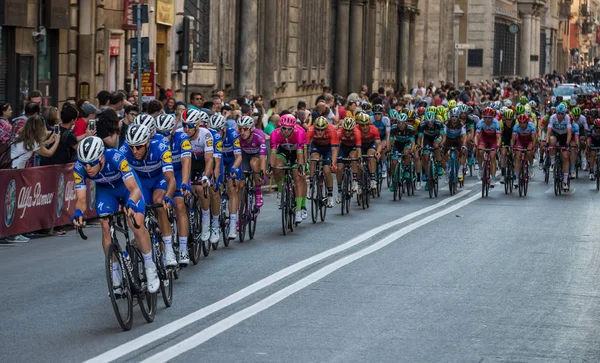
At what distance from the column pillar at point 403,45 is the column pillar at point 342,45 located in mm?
13764

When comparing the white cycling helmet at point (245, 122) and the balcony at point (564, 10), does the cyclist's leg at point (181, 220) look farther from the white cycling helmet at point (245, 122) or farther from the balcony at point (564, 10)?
the balcony at point (564, 10)

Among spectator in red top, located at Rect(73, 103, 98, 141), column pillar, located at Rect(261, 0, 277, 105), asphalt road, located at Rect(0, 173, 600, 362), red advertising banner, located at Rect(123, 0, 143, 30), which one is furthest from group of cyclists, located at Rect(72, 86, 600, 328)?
column pillar, located at Rect(261, 0, 277, 105)

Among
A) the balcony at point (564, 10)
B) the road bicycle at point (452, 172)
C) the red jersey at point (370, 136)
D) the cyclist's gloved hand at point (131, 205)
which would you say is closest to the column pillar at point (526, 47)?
the balcony at point (564, 10)

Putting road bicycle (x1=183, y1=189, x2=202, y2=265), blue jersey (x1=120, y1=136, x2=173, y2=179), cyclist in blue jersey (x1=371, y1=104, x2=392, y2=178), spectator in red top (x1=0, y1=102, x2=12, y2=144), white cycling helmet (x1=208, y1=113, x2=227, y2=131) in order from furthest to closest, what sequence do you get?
cyclist in blue jersey (x1=371, y1=104, x2=392, y2=178), spectator in red top (x1=0, y1=102, x2=12, y2=144), white cycling helmet (x1=208, y1=113, x2=227, y2=131), road bicycle (x1=183, y1=189, x2=202, y2=265), blue jersey (x1=120, y1=136, x2=173, y2=179)

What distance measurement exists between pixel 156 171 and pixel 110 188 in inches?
56.5

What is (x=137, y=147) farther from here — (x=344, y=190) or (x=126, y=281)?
(x=344, y=190)

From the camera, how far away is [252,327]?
38.2 ft

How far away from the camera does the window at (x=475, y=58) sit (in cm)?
9746

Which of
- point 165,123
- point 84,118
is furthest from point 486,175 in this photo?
point 165,123

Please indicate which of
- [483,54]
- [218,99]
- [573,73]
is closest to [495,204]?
[218,99]

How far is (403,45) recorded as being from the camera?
6800cm

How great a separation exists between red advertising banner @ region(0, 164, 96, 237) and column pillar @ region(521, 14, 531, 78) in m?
104

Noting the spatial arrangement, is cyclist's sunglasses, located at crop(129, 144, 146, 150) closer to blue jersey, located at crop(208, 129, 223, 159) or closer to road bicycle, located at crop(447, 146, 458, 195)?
blue jersey, located at crop(208, 129, 223, 159)

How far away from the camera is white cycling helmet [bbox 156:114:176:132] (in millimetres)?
14062
